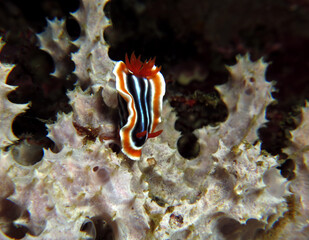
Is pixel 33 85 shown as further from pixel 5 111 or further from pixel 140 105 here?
pixel 140 105

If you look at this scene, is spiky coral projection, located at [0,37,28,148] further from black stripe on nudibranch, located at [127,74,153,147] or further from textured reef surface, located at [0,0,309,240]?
black stripe on nudibranch, located at [127,74,153,147]

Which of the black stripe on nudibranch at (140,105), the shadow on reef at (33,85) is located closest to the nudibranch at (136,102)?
the black stripe on nudibranch at (140,105)

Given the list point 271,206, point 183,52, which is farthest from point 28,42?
point 271,206

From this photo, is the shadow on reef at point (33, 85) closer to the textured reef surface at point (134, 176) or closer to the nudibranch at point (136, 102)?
the textured reef surface at point (134, 176)

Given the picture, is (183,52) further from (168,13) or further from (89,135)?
(89,135)

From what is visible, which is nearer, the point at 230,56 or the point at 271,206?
the point at 271,206

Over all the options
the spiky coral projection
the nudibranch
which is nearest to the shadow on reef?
the spiky coral projection
